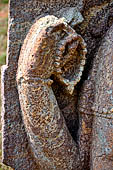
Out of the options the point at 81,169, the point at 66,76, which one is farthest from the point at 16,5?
the point at 81,169

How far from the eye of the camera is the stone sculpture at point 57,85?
1719 mm

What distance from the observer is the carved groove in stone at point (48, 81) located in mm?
1692

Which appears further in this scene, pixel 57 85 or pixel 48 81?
pixel 57 85

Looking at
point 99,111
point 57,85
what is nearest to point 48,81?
point 57,85

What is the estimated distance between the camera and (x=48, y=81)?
173cm

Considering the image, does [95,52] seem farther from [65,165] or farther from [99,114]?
[65,165]

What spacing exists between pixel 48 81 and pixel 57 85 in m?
0.15

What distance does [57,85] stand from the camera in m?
1.88

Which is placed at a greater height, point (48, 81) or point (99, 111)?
point (48, 81)

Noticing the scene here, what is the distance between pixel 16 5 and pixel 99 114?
66cm

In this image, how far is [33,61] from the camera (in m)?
1.68

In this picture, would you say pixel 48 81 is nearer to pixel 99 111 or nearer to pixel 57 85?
pixel 57 85

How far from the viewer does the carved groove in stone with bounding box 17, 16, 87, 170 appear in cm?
169

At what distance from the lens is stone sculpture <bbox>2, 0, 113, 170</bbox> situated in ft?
5.64
